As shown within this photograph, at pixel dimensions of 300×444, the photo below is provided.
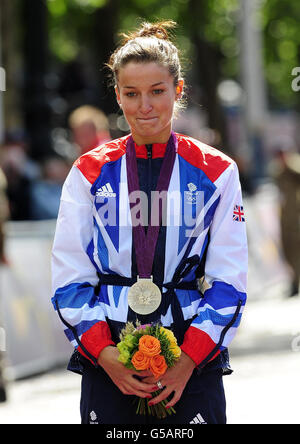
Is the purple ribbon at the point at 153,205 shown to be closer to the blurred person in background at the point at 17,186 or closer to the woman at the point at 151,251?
the woman at the point at 151,251

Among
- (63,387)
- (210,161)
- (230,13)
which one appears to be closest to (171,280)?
(210,161)

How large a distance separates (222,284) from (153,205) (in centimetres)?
37

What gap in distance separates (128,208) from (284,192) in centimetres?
1282

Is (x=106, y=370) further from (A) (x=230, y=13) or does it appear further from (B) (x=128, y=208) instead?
(A) (x=230, y=13)

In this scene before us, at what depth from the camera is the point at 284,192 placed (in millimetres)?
16469

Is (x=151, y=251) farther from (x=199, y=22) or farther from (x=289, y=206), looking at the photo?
→ (x=199, y=22)

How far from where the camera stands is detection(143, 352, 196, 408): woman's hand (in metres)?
3.67

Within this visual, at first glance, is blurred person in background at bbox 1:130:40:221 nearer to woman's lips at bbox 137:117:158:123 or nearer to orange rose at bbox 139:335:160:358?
woman's lips at bbox 137:117:158:123

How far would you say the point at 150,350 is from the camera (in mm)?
3592

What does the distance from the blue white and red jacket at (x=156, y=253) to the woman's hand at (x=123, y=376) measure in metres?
0.05

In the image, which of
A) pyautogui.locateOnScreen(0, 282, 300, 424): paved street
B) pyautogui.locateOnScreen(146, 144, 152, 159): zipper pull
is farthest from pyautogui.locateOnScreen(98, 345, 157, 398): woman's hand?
pyautogui.locateOnScreen(0, 282, 300, 424): paved street

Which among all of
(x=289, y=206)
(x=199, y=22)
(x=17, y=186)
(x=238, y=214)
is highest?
(x=199, y=22)

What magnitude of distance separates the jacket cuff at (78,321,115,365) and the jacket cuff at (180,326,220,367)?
26 cm

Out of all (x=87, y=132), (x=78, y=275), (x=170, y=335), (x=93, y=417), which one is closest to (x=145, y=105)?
(x=78, y=275)
